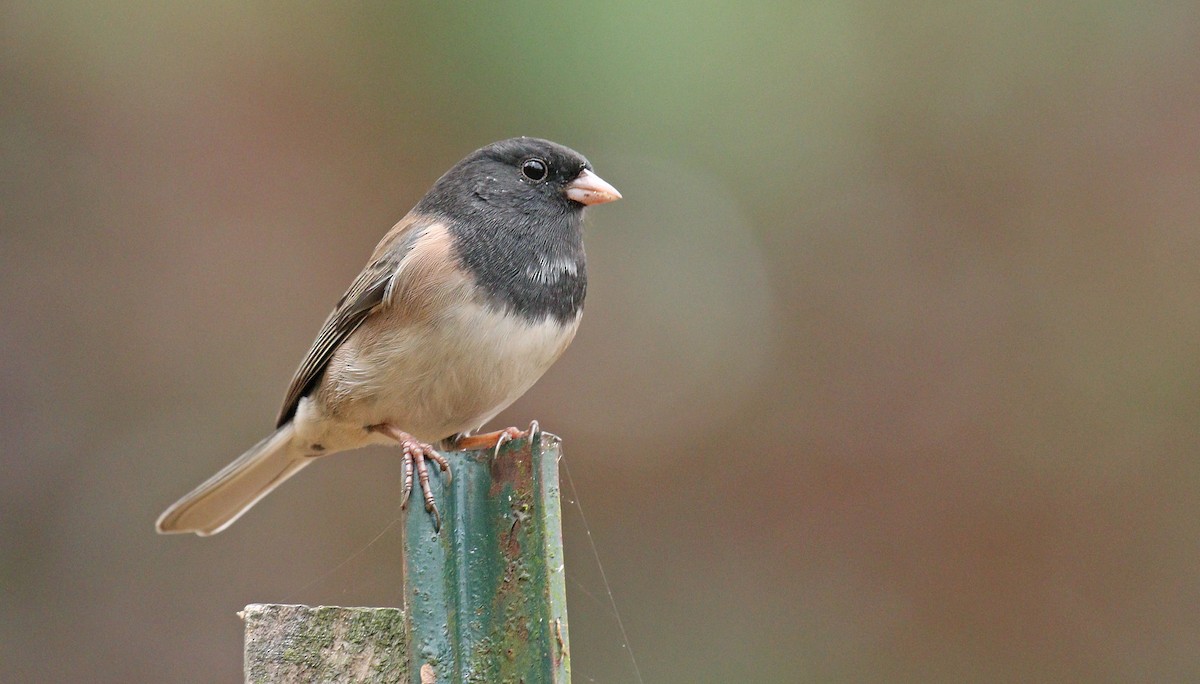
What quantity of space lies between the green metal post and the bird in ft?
2.32

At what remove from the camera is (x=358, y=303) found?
7.70ft

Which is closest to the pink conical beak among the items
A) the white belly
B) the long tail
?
the white belly

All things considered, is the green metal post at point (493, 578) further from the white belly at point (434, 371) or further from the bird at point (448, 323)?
the white belly at point (434, 371)

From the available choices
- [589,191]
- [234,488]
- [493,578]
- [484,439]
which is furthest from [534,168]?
[493,578]

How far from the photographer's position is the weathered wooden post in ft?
3.61

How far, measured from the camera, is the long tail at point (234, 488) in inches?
98.3

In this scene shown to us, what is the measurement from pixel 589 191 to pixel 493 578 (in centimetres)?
131

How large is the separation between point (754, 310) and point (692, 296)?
0.22 meters

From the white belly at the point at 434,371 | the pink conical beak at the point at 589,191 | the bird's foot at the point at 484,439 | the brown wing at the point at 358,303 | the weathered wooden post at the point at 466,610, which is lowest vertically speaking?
the weathered wooden post at the point at 466,610

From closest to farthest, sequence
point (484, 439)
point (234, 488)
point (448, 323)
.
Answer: point (448, 323) < point (484, 439) < point (234, 488)

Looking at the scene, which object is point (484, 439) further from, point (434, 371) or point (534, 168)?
point (534, 168)

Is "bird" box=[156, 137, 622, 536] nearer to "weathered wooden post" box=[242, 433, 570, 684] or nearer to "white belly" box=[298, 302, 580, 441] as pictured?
"white belly" box=[298, 302, 580, 441]

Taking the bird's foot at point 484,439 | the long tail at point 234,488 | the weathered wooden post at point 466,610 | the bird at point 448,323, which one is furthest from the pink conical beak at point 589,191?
the weathered wooden post at point 466,610

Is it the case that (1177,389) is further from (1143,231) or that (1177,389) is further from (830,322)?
(830,322)
